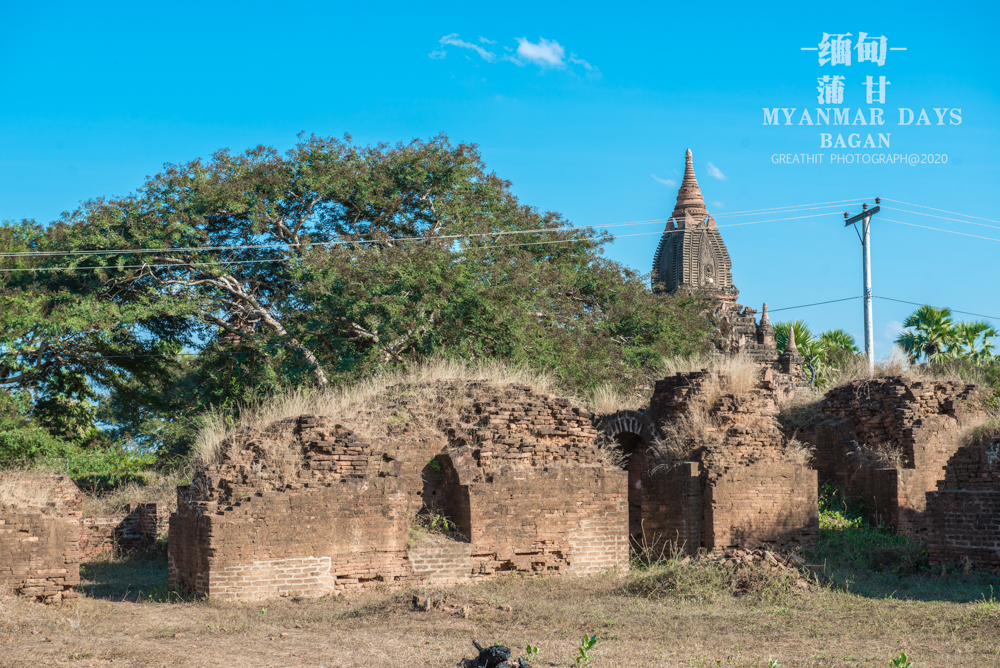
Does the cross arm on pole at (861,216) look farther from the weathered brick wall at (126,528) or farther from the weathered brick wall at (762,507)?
the weathered brick wall at (126,528)

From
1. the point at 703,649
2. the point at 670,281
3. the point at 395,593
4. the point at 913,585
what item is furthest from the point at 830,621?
the point at 670,281

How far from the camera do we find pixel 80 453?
2002 centimetres

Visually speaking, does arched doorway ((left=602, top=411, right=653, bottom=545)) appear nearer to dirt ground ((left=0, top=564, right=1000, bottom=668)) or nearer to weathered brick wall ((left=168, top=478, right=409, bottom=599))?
dirt ground ((left=0, top=564, right=1000, bottom=668))

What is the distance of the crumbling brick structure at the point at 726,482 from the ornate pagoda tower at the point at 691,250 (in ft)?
107

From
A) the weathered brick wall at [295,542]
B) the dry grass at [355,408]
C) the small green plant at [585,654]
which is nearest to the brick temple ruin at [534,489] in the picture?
the weathered brick wall at [295,542]

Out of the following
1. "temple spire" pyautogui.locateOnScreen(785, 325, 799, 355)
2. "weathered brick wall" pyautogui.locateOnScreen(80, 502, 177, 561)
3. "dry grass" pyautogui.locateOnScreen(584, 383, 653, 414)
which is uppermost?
"temple spire" pyautogui.locateOnScreen(785, 325, 799, 355)

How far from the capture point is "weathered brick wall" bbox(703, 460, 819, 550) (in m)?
12.6

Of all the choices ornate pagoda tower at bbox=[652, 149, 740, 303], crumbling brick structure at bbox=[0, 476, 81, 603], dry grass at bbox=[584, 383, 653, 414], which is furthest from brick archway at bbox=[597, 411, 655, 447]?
ornate pagoda tower at bbox=[652, 149, 740, 303]

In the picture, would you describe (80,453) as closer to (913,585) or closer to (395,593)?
(395,593)

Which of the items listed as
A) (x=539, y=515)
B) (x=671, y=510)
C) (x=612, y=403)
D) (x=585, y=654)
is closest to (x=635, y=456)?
(x=612, y=403)

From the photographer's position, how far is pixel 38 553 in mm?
9336

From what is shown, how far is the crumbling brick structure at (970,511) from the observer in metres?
11.1

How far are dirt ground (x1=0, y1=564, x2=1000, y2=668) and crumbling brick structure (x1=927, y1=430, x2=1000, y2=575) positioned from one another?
670 millimetres

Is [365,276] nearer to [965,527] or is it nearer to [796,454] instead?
[796,454]
